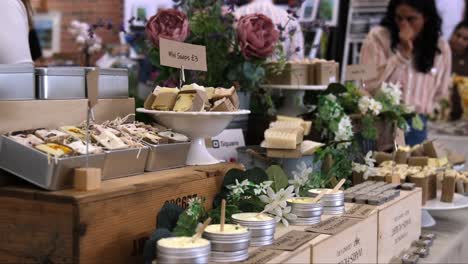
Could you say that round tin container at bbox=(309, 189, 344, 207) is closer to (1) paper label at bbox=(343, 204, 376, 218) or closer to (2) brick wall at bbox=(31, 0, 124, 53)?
(1) paper label at bbox=(343, 204, 376, 218)

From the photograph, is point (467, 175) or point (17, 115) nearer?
point (17, 115)

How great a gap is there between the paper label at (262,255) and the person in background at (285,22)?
124 cm

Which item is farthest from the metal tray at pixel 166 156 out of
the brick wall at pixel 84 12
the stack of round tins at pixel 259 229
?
the brick wall at pixel 84 12

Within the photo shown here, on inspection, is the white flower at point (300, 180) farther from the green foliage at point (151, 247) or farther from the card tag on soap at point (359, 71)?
the card tag on soap at point (359, 71)

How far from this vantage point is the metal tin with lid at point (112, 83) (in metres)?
1.45

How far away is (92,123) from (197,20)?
81 cm

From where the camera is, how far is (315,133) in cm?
211

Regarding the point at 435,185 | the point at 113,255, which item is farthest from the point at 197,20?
the point at 113,255

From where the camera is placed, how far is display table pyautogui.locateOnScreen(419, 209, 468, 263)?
1.70 m

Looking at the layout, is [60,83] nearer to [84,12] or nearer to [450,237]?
[450,237]

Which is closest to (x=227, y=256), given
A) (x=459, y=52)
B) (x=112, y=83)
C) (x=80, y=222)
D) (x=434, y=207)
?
(x=80, y=222)

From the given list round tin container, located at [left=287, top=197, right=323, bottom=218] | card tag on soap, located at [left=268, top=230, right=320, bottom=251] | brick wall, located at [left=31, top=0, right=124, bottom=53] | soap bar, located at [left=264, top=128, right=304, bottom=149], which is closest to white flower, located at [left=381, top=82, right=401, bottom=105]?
soap bar, located at [left=264, top=128, right=304, bottom=149]

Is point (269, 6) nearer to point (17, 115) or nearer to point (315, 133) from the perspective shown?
point (315, 133)

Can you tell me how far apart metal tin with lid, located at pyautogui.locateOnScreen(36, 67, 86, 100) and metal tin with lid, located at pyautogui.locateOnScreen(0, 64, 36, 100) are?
0.08 feet
